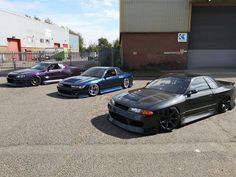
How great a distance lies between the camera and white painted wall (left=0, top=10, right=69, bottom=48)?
38.3m

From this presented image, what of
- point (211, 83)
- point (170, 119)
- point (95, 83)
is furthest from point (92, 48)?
point (170, 119)

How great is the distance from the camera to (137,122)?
17.0 ft

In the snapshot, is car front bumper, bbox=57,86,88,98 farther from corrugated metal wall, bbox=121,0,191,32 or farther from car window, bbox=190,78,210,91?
corrugated metal wall, bbox=121,0,191,32

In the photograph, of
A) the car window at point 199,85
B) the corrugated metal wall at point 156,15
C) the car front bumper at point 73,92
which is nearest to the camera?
the car window at point 199,85

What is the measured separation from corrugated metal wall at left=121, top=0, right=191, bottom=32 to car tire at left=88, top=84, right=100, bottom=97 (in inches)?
413

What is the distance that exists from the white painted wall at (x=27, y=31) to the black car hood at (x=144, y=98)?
123ft

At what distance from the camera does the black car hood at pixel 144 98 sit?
5332mm

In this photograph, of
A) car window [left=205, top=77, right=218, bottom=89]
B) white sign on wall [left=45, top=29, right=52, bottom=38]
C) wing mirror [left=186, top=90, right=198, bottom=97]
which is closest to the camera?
wing mirror [left=186, top=90, right=198, bottom=97]

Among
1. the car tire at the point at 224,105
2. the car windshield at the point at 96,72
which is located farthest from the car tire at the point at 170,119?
the car windshield at the point at 96,72

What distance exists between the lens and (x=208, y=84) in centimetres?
668

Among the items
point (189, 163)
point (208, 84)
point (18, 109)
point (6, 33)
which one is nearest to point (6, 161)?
point (189, 163)

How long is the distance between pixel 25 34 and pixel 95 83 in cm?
4154

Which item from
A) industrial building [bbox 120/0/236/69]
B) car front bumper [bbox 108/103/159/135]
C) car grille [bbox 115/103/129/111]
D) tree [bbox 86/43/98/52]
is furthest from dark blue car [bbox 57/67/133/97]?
tree [bbox 86/43/98/52]

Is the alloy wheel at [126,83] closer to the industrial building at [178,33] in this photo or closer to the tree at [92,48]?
the industrial building at [178,33]
